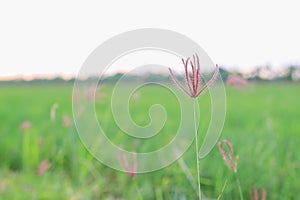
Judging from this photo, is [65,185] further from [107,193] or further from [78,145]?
[78,145]

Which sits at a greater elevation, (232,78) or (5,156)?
(232,78)

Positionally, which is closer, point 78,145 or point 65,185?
point 65,185

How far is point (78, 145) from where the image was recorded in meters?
2.27

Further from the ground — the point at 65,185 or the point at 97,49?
the point at 97,49

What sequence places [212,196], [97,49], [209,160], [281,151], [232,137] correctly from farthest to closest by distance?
1. [232,137]
2. [281,151]
3. [209,160]
4. [212,196]
5. [97,49]

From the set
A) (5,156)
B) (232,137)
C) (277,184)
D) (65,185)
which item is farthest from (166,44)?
(5,156)

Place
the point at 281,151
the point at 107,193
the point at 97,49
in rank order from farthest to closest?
the point at 281,151 → the point at 107,193 → the point at 97,49

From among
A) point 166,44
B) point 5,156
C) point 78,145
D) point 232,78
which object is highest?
point 166,44

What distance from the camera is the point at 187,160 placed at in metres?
2.16

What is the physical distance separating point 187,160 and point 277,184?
19.0 inches

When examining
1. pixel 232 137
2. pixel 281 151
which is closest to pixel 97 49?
pixel 281 151

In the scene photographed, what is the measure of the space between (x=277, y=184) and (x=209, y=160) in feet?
1.25

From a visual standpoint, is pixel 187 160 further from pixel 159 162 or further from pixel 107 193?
pixel 107 193

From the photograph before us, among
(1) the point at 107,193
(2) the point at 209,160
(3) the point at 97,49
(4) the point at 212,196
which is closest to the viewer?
(3) the point at 97,49
